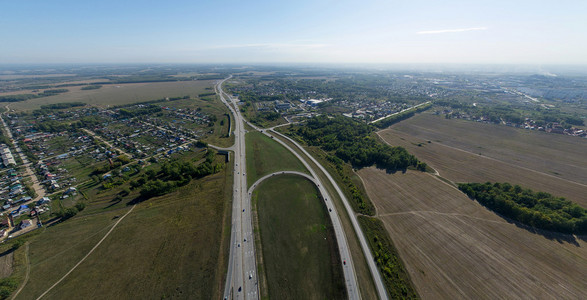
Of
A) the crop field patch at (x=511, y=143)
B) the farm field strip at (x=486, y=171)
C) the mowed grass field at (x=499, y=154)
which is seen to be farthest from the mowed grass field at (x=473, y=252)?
the crop field patch at (x=511, y=143)

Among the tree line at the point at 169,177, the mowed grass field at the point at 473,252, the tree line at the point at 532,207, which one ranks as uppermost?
the tree line at the point at 169,177

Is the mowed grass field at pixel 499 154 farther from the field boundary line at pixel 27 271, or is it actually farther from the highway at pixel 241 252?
the field boundary line at pixel 27 271

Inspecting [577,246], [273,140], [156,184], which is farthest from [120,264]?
[577,246]

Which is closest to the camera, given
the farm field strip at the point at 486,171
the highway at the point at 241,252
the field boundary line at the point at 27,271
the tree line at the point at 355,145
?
the field boundary line at the point at 27,271

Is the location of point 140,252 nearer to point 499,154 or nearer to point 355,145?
point 355,145

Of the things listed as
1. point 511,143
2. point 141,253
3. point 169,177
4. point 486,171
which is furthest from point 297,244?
point 511,143

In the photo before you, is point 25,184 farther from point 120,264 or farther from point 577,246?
point 577,246

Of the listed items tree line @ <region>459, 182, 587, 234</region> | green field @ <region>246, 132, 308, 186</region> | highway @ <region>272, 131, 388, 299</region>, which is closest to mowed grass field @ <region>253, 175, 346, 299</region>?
highway @ <region>272, 131, 388, 299</region>
